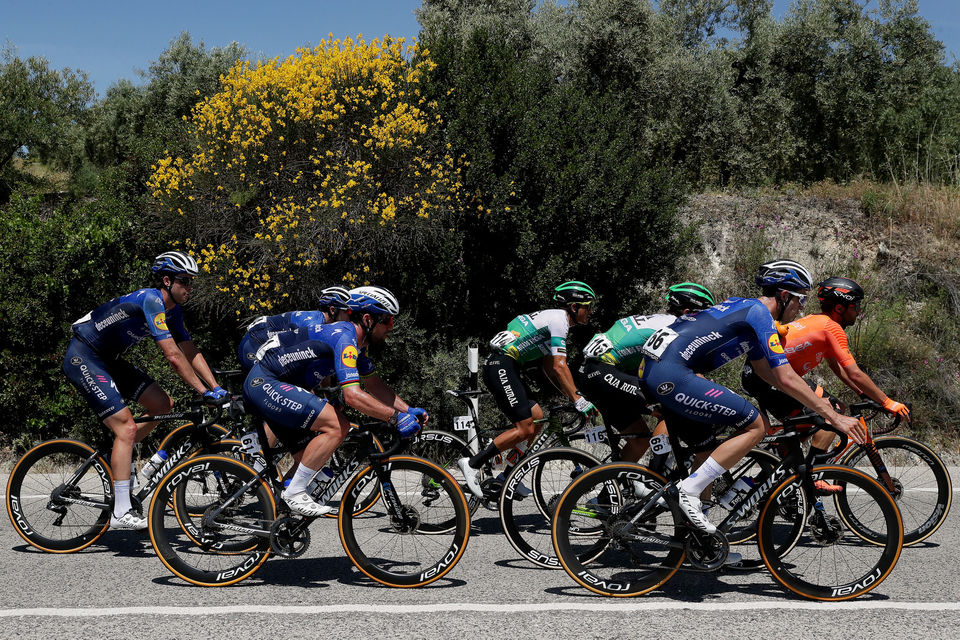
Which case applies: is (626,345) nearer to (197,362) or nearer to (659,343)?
(659,343)

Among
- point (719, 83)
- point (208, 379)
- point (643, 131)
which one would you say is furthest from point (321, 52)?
point (719, 83)

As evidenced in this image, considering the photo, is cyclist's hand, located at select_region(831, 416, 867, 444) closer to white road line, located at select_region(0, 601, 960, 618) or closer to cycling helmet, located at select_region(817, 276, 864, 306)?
white road line, located at select_region(0, 601, 960, 618)

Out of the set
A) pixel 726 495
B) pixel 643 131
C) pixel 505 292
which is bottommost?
pixel 726 495

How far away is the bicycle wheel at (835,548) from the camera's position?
4.76m

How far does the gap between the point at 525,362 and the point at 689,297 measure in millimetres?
1527

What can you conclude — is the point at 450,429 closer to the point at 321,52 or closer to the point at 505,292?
the point at 505,292

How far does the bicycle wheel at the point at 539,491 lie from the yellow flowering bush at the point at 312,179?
568 cm

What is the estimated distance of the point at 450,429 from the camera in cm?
1116

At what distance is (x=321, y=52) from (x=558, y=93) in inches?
145

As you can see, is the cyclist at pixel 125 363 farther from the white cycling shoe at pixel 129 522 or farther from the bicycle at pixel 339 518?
the bicycle at pixel 339 518

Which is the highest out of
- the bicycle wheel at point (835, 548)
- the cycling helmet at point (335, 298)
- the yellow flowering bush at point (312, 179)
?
the yellow flowering bush at point (312, 179)

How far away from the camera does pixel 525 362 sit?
6906 mm

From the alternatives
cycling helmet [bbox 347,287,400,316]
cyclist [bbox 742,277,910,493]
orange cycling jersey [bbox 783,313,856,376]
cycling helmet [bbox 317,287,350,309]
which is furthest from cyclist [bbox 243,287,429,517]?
orange cycling jersey [bbox 783,313,856,376]

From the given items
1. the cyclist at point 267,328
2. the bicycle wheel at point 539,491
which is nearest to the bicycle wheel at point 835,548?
the bicycle wheel at point 539,491
